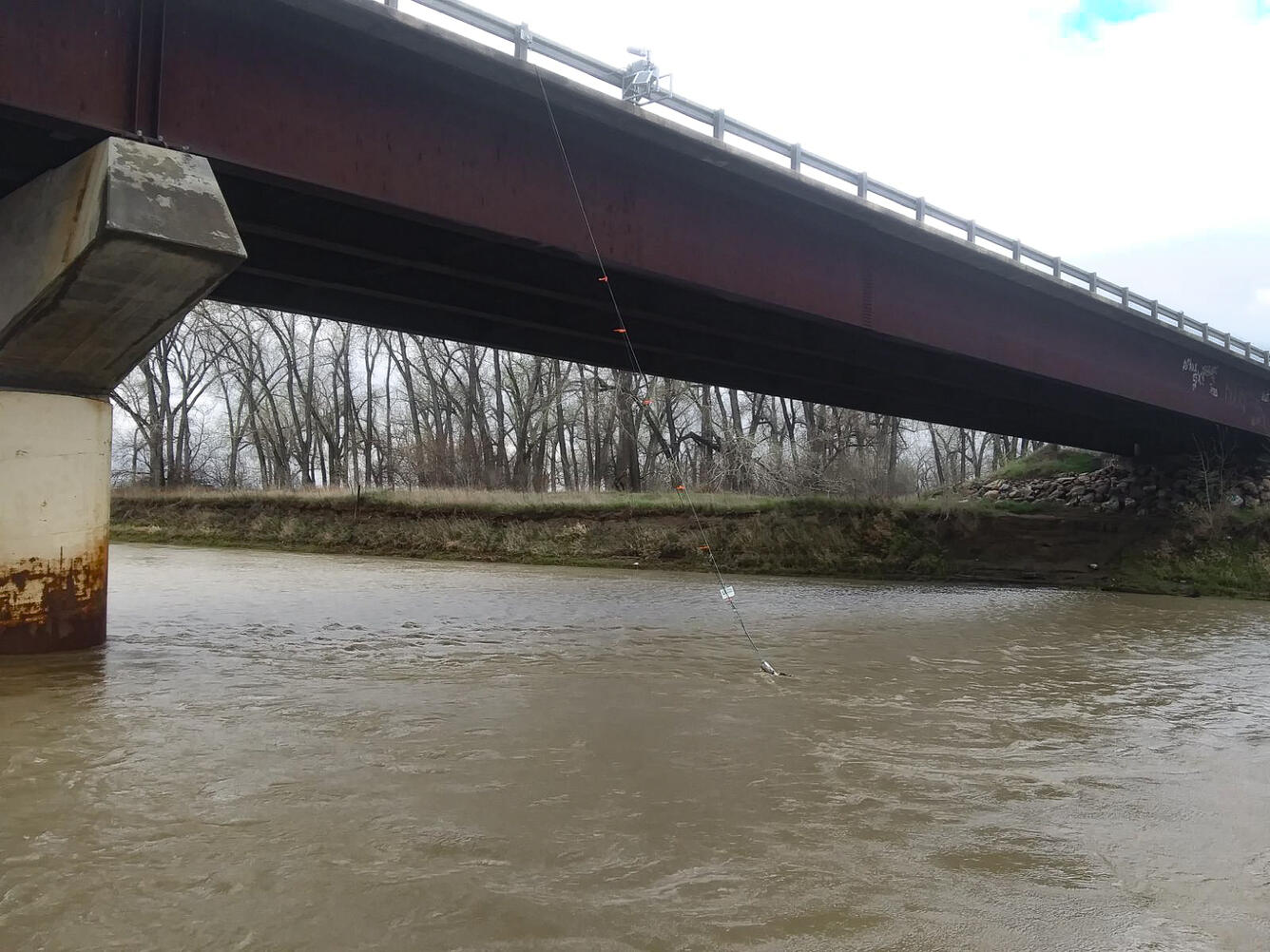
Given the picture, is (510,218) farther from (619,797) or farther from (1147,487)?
(1147,487)

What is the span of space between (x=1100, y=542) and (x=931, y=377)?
36.5ft

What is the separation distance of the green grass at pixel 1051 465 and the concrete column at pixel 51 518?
115 feet

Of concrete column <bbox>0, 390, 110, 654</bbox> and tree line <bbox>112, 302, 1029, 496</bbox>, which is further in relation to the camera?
tree line <bbox>112, 302, 1029, 496</bbox>

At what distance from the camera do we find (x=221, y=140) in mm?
9250

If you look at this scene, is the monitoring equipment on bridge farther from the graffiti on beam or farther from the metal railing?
the graffiti on beam

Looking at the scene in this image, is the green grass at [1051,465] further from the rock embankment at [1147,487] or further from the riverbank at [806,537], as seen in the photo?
the riverbank at [806,537]

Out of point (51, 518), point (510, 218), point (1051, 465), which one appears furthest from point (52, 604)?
point (1051, 465)

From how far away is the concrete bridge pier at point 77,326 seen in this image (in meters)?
8.52

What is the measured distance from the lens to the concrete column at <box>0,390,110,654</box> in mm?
9930

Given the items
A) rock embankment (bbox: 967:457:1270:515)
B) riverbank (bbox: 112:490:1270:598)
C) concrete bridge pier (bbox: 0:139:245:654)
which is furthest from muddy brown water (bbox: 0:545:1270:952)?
rock embankment (bbox: 967:457:1270:515)

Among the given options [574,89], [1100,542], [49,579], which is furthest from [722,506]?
[49,579]

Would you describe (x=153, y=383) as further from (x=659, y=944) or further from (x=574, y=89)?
(x=659, y=944)

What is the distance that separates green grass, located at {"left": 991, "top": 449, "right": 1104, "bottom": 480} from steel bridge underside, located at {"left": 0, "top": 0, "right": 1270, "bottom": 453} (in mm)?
14517

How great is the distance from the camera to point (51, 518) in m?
10.2
